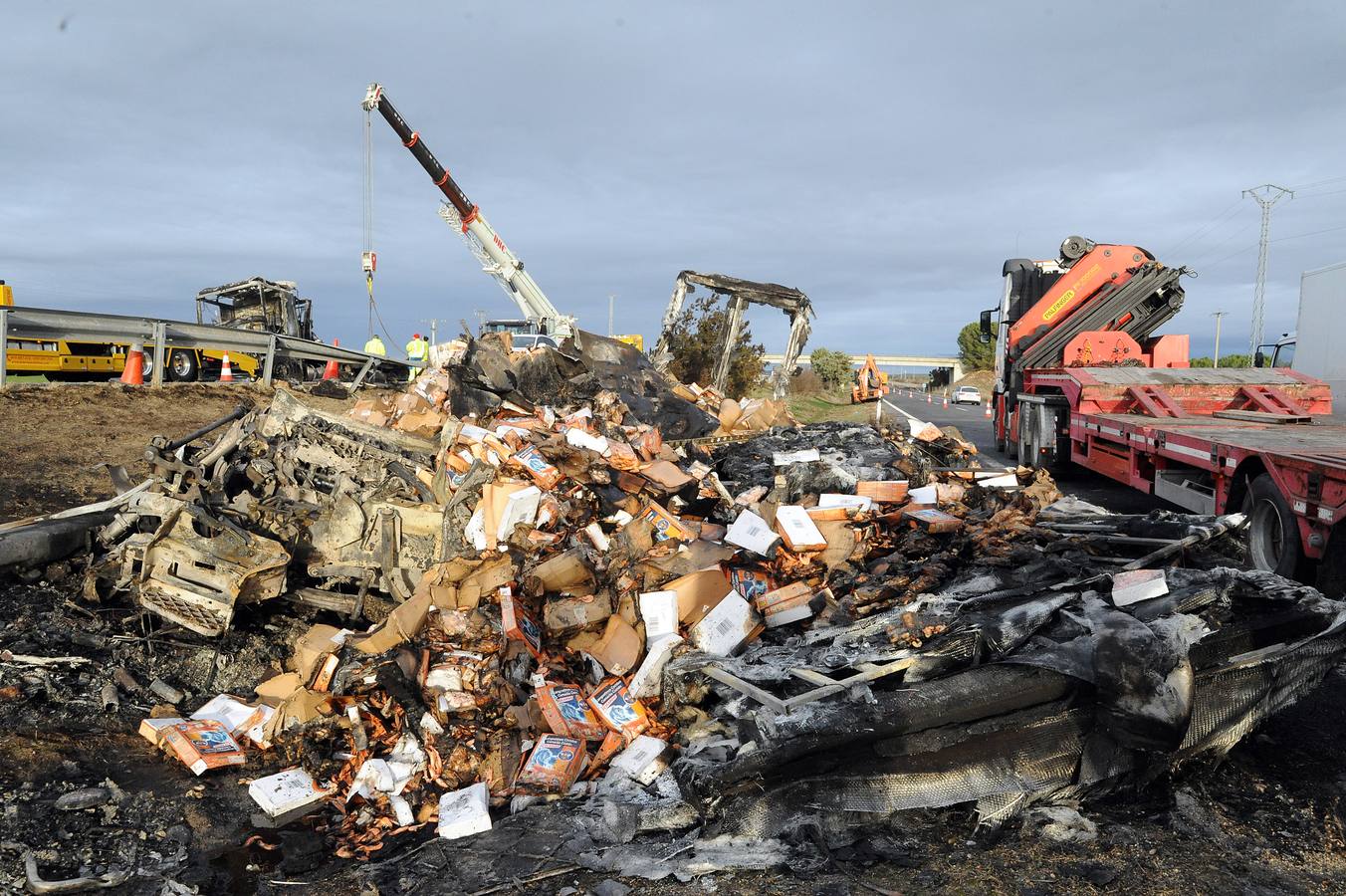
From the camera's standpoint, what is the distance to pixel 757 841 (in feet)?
9.22

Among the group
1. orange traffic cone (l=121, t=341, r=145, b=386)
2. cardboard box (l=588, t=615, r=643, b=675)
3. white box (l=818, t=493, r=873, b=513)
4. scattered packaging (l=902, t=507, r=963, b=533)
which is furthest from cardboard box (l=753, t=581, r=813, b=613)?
orange traffic cone (l=121, t=341, r=145, b=386)

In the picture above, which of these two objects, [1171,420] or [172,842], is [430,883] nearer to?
[172,842]

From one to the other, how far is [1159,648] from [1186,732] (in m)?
0.40

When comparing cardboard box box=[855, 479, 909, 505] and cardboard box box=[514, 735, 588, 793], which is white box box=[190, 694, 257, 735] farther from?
cardboard box box=[855, 479, 909, 505]

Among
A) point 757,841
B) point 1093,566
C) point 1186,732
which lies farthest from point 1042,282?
point 757,841

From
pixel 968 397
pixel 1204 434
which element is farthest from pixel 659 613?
pixel 968 397

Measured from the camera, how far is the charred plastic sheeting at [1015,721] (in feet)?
9.32

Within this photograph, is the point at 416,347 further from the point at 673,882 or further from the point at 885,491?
the point at 673,882

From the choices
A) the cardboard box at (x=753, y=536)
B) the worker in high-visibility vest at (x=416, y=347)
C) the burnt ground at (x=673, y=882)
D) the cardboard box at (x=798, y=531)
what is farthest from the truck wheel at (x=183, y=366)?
the cardboard box at (x=798, y=531)

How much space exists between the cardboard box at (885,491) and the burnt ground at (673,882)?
2.42 m

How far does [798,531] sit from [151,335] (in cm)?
881

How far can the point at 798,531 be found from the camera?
4.95 metres

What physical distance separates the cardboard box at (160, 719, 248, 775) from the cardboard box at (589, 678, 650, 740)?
159 cm

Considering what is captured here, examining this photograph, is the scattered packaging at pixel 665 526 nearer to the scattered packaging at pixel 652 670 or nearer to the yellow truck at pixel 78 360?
the scattered packaging at pixel 652 670
